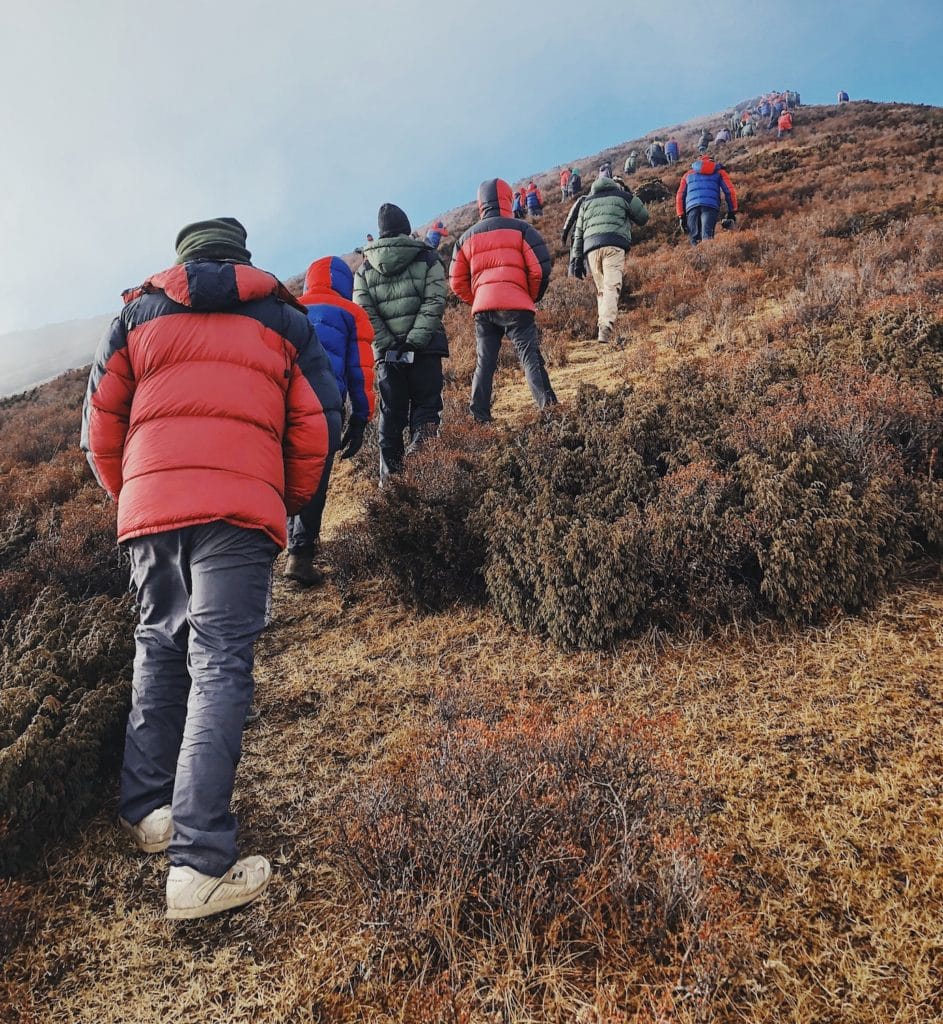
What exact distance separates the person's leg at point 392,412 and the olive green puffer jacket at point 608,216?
430 centimetres

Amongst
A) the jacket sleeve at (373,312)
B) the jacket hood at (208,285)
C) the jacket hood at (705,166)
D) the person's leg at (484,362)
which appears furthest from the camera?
the jacket hood at (705,166)

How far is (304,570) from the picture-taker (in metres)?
4.13

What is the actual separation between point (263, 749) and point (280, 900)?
0.82 metres

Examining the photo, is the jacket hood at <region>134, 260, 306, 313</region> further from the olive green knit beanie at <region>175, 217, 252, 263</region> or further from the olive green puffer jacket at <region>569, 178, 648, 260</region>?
the olive green puffer jacket at <region>569, 178, 648, 260</region>

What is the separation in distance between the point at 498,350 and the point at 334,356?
167 cm

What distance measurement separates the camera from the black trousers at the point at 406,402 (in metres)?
4.73

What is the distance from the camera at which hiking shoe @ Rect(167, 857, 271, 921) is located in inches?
66.2

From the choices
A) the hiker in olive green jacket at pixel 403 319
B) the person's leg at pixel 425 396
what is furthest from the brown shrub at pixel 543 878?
the person's leg at pixel 425 396

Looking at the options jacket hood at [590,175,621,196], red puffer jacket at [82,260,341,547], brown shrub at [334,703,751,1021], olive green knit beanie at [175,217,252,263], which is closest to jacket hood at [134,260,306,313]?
red puffer jacket at [82,260,341,547]

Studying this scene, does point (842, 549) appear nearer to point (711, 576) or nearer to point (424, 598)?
point (711, 576)

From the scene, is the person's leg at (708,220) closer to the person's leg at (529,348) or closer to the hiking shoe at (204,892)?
the person's leg at (529,348)

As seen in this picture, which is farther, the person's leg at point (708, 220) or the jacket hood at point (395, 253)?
the person's leg at point (708, 220)

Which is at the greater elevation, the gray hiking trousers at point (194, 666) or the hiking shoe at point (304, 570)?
the gray hiking trousers at point (194, 666)

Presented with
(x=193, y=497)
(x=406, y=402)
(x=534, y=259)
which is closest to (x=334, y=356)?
(x=406, y=402)
